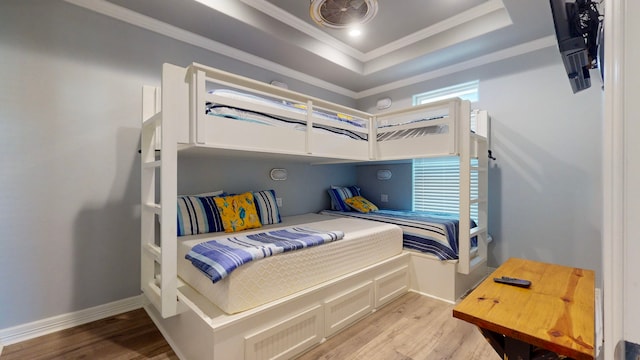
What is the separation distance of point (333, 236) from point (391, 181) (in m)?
2.20

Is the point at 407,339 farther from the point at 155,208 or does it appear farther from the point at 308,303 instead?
the point at 155,208

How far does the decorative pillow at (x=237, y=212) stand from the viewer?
2.43 meters

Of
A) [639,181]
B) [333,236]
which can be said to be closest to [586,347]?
[639,181]

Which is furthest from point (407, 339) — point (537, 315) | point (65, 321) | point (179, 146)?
point (65, 321)

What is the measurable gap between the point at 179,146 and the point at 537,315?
76.3 inches

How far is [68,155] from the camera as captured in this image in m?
2.04

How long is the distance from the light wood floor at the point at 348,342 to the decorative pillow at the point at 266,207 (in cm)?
123

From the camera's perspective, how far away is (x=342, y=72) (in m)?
3.54

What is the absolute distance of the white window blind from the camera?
3.30 m

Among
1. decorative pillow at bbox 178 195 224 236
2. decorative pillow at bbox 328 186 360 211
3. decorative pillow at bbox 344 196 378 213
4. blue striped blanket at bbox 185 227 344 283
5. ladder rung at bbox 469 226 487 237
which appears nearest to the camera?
blue striped blanket at bbox 185 227 344 283

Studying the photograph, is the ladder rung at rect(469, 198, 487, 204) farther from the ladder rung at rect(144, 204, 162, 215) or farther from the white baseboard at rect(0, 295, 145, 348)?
the white baseboard at rect(0, 295, 145, 348)

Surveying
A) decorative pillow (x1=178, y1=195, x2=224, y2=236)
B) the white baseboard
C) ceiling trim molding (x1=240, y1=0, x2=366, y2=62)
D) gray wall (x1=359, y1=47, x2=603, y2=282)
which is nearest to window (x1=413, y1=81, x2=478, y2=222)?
gray wall (x1=359, y1=47, x2=603, y2=282)

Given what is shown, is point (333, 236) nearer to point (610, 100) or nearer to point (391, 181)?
point (610, 100)

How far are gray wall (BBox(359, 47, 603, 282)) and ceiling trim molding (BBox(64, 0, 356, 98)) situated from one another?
2.27 meters
